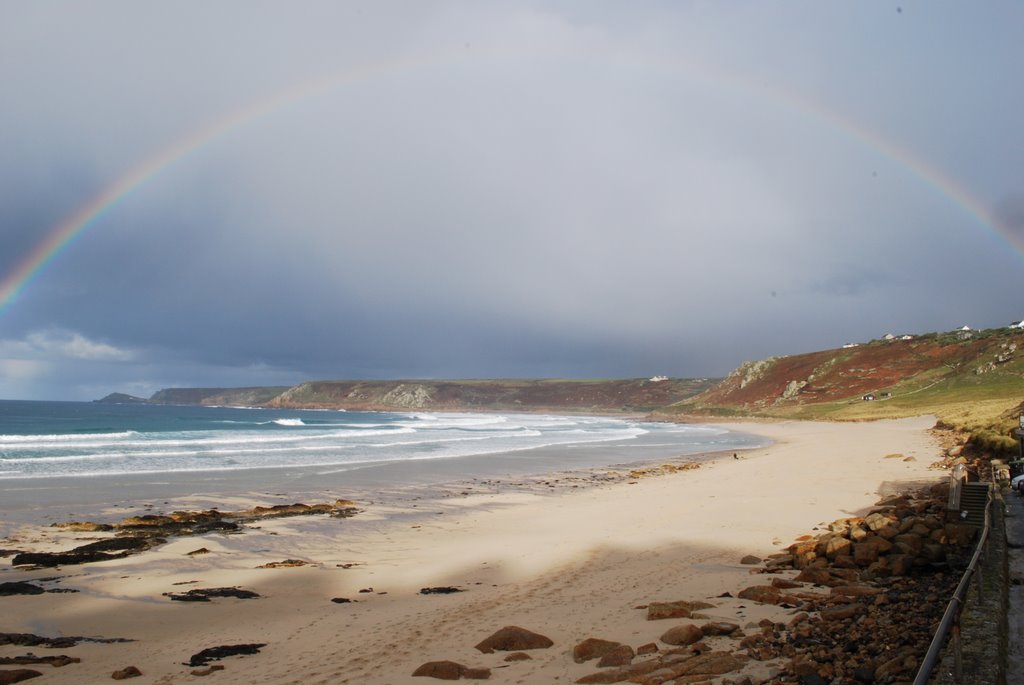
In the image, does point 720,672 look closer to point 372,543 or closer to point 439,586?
point 439,586

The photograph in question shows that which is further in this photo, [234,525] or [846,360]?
[846,360]

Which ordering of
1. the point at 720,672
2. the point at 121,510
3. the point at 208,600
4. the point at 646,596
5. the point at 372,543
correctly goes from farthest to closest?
1. the point at 121,510
2. the point at 372,543
3. the point at 208,600
4. the point at 646,596
5. the point at 720,672

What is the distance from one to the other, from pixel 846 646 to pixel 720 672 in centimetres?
140

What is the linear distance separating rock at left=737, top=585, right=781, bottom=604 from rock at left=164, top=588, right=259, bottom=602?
7833 millimetres

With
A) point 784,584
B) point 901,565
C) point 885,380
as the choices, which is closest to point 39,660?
point 784,584

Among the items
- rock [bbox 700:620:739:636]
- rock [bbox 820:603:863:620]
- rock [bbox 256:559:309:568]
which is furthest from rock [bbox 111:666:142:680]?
rock [bbox 820:603:863:620]

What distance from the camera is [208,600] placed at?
11141 millimetres

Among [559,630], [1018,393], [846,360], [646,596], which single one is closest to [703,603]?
[646,596]

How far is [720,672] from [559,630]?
8.86 feet

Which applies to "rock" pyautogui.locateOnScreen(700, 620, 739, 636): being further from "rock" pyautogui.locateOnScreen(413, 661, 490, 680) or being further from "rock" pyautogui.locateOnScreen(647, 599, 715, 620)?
"rock" pyautogui.locateOnScreen(413, 661, 490, 680)

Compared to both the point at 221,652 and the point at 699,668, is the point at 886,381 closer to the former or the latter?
the point at 699,668

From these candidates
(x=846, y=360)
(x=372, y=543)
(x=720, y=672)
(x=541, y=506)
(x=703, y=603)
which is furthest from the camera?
(x=846, y=360)

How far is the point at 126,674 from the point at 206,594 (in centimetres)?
387

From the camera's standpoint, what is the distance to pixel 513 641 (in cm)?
812
